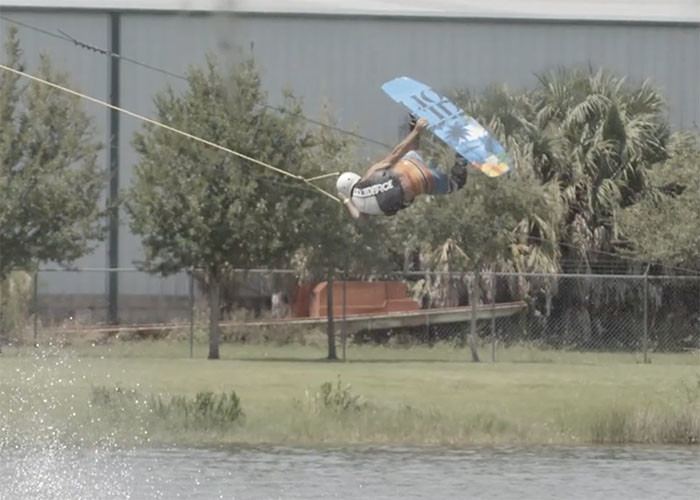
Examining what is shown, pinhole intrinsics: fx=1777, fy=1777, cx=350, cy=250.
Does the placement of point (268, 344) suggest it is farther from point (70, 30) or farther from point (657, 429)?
point (657, 429)

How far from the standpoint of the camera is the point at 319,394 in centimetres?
1956

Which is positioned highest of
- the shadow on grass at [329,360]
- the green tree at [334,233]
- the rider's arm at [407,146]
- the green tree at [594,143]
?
the green tree at [594,143]

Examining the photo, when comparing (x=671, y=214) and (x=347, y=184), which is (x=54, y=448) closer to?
(x=347, y=184)

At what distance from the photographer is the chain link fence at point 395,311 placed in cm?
2873

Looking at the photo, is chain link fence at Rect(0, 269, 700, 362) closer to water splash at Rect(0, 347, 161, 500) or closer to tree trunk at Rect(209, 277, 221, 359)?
tree trunk at Rect(209, 277, 221, 359)

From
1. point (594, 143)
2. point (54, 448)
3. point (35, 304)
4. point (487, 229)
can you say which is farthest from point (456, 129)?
point (594, 143)

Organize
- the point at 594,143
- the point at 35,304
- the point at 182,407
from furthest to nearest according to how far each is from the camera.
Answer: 1. the point at 594,143
2. the point at 35,304
3. the point at 182,407

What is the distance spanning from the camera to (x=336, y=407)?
19.3 meters

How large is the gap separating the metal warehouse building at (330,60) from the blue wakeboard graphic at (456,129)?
13.4 m

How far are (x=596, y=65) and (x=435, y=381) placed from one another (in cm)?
1004

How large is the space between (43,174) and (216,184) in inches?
102

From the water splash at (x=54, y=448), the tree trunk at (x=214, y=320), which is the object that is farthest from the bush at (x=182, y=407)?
the tree trunk at (x=214, y=320)

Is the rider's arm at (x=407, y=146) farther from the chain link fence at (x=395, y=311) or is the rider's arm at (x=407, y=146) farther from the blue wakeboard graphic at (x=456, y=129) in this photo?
the chain link fence at (x=395, y=311)

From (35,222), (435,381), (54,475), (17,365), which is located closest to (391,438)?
(435,381)
